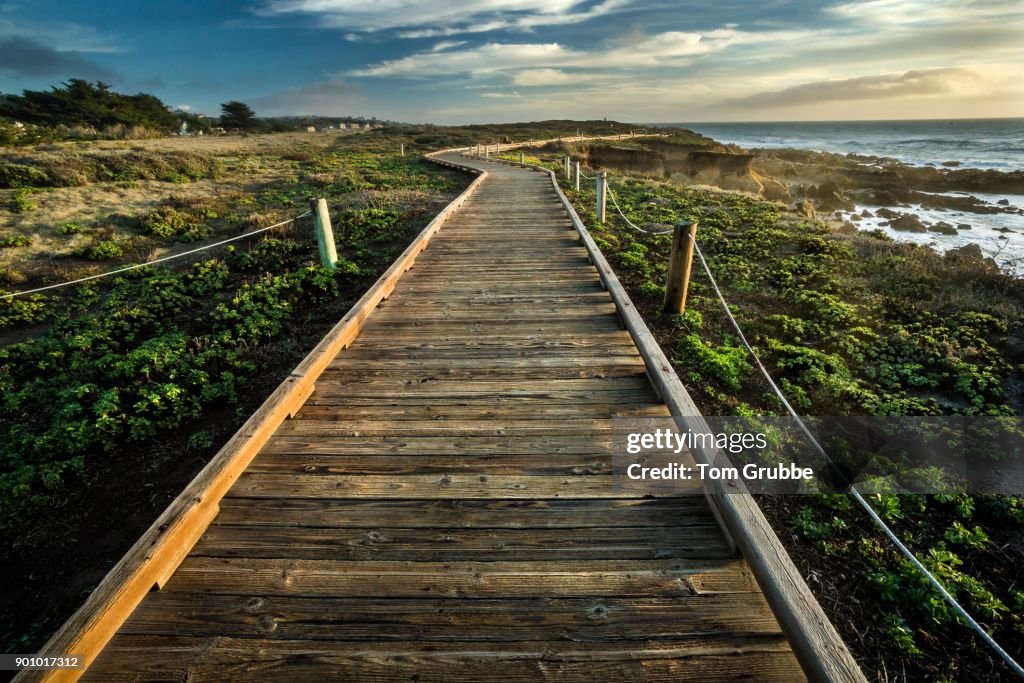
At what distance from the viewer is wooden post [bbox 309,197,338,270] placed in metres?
7.19

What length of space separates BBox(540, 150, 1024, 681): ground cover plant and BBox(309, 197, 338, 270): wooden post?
5.10 metres

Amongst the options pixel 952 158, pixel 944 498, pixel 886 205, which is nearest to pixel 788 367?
pixel 944 498

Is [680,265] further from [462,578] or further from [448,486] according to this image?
[462,578]

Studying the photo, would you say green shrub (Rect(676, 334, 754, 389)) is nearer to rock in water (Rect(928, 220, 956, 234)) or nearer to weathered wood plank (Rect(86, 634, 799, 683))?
weathered wood plank (Rect(86, 634, 799, 683))

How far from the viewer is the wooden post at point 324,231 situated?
7.19 m

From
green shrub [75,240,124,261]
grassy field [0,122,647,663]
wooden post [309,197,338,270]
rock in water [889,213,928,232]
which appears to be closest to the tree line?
grassy field [0,122,647,663]

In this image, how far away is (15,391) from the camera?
5121 millimetres

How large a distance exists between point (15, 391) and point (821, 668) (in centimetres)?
752

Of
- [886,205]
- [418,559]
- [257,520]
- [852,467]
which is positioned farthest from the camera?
[886,205]

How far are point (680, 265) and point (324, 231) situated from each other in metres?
5.59

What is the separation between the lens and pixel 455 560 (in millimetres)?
2373

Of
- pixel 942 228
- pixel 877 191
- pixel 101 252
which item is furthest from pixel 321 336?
pixel 877 191

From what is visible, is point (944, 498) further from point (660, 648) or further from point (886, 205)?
point (886, 205)

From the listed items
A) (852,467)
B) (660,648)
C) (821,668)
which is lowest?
(852,467)
